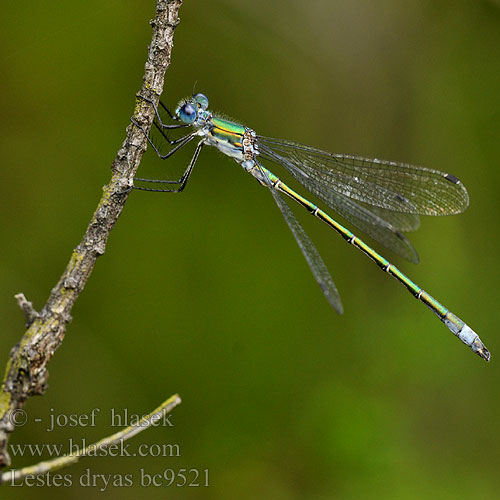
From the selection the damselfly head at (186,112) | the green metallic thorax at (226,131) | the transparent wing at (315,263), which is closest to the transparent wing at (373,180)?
the green metallic thorax at (226,131)

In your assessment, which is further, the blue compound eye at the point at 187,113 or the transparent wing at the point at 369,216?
the transparent wing at the point at 369,216

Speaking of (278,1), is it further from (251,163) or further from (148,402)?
(148,402)

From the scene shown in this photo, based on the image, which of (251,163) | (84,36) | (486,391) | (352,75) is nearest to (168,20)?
(251,163)

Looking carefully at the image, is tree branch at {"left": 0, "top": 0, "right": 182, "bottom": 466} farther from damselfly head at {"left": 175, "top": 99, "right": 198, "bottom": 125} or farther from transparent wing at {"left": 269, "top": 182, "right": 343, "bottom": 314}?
transparent wing at {"left": 269, "top": 182, "right": 343, "bottom": 314}

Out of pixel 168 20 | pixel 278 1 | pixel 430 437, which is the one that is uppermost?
pixel 278 1

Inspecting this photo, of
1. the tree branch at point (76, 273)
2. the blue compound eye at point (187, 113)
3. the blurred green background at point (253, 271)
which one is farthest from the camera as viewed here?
the blurred green background at point (253, 271)

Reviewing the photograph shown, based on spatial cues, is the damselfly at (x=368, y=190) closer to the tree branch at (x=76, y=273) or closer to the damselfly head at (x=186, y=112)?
the damselfly head at (x=186, y=112)
